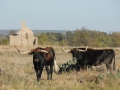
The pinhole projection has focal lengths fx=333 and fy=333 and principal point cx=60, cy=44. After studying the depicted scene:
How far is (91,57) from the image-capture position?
17.8 m

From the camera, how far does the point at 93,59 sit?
17.8 m

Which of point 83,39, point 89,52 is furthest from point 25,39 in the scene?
point 89,52

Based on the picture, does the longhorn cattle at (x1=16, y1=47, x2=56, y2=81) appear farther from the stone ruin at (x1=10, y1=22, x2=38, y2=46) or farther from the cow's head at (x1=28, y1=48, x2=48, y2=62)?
the stone ruin at (x1=10, y1=22, x2=38, y2=46)

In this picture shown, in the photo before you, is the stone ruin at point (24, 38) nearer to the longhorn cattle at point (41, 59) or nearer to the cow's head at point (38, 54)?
the longhorn cattle at point (41, 59)

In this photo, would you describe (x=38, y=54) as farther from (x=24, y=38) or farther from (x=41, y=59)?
(x=24, y=38)

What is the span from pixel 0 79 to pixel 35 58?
280 centimetres

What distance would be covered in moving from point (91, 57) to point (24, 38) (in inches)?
2070

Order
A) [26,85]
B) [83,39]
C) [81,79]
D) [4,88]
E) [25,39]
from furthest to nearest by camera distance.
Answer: [83,39] < [25,39] < [81,79] < [26,85] < [4,88]

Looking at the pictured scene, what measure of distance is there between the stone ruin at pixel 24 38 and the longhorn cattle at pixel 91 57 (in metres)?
48.5

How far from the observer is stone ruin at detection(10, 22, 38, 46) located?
67.8m

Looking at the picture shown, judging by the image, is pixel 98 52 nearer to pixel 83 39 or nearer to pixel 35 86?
pixel 35 86

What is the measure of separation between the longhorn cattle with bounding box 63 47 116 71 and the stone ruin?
159 feet

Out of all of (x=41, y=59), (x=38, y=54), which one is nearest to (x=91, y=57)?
(x=41, y=59)

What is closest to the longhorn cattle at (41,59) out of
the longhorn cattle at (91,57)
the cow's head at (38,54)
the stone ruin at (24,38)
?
the cow's head at (38,54)
